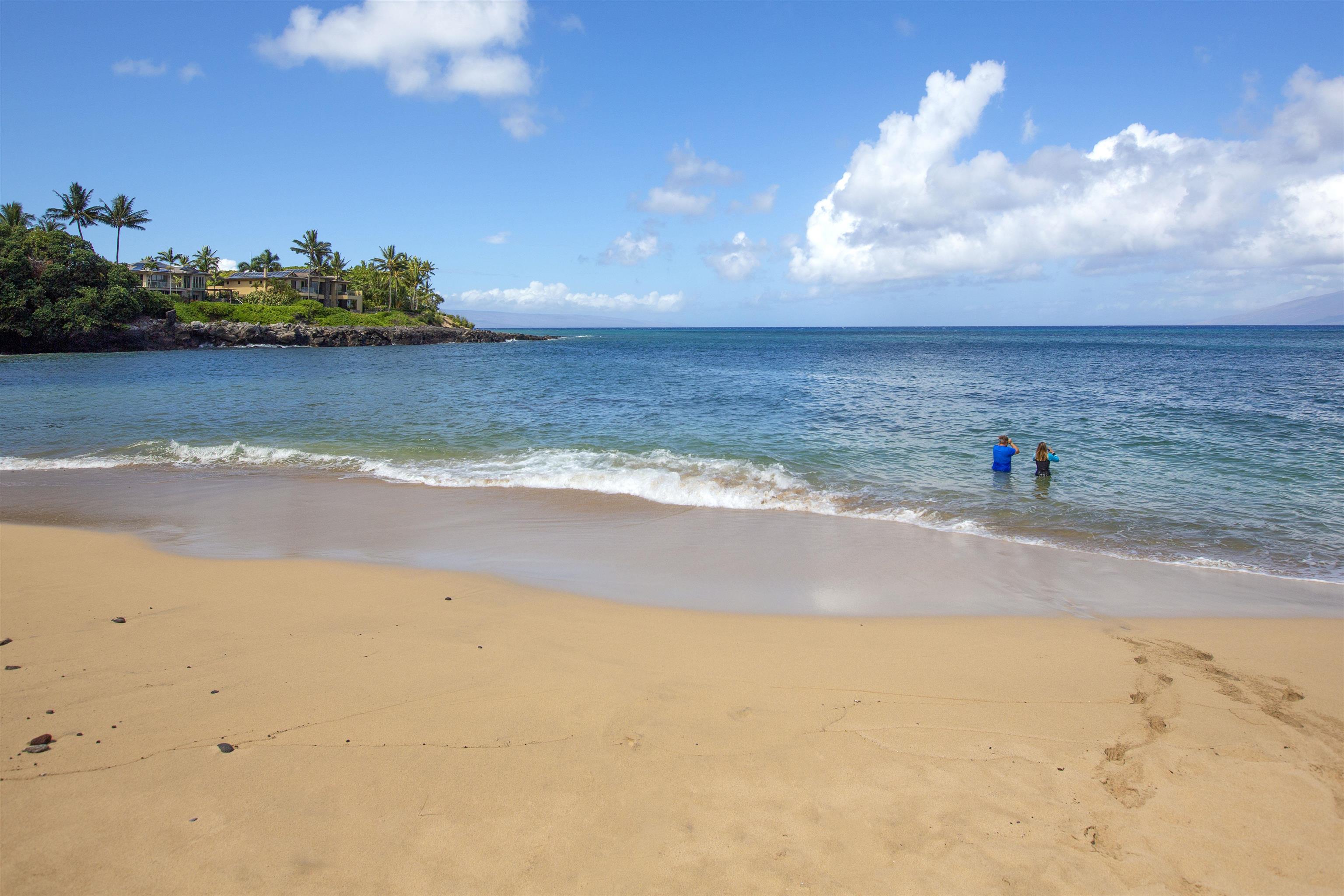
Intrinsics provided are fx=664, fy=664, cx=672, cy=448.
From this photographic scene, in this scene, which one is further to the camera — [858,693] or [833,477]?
[833,477]

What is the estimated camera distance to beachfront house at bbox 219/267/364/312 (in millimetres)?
90500

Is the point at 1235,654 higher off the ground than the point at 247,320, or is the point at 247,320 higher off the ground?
the point at 247,320

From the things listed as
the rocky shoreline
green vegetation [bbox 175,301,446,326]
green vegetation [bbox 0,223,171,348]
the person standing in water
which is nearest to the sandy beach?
the person standing in water

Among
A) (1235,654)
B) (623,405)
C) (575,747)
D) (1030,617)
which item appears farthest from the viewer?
(623,405)

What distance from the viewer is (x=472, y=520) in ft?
35.0

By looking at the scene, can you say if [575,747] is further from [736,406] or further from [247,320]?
[247,320]

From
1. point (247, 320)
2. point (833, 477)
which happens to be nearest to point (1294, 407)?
point (833, 477)

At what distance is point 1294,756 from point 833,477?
9.29 meters

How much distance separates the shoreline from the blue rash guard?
4.41 metres

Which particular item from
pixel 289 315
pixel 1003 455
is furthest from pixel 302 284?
pixel 1003 455

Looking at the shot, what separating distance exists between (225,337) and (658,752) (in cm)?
7986

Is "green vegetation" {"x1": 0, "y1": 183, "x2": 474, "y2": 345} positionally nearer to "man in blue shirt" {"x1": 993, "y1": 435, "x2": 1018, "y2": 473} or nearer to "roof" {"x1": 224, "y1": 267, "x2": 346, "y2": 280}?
"roof" {"x1": 224, "y1": 267, "x2": 346, "y2": 280}

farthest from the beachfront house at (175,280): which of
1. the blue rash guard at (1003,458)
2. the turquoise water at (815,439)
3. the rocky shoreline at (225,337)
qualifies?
the blue rash guard at (1003,458)

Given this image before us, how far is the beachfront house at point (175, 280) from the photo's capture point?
82.6 m
